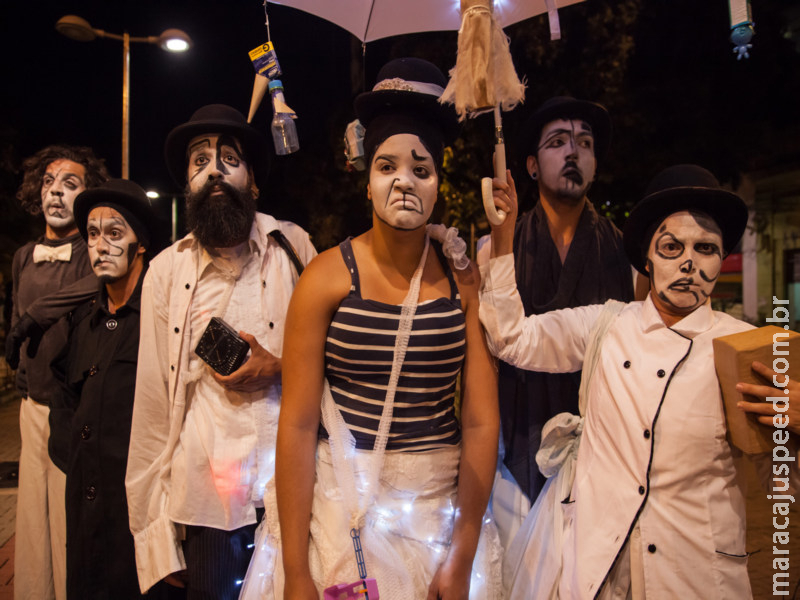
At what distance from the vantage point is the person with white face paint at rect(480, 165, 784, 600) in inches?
79.1

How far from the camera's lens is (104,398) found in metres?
2.87

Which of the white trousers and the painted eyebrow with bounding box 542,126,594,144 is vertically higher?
the painted eyebrow with bounding box 542,126,594,144

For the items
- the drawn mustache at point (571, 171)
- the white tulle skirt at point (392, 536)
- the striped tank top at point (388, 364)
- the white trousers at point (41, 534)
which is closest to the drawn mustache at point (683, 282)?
the striped tank top at point (388, 364)

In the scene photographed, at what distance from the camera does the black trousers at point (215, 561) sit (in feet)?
7.93

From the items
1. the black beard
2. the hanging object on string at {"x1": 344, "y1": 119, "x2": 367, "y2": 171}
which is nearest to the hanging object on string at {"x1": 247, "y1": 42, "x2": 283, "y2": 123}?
the black beard

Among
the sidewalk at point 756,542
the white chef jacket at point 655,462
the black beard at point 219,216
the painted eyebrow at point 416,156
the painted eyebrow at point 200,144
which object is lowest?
the sidewalk at point 756,542

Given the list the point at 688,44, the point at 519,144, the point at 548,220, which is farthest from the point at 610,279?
the point at 688,44

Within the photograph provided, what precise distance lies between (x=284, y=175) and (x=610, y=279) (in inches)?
354

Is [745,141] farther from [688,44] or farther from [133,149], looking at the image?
[133,149]

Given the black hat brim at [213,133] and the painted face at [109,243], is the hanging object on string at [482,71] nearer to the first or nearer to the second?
the black hat brim at [213,133]

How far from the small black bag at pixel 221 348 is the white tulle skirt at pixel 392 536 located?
1.96ft

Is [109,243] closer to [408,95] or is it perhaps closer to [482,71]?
[408,95]

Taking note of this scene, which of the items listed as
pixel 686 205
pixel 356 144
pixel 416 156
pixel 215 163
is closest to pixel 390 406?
pixel 416 156

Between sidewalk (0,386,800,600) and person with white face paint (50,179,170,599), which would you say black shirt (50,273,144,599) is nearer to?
person with white face paint (50,179,170,599)
